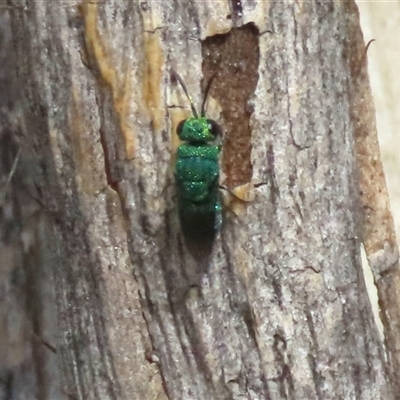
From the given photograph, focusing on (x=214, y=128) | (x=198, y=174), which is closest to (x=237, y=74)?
(x=214, y=128)

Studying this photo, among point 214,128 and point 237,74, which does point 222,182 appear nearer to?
point 214,128

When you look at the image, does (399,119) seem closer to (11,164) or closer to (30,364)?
(11,164)

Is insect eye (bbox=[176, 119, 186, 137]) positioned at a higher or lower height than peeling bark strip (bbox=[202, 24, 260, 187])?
lower

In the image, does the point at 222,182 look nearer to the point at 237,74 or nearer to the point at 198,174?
the point at 198,174

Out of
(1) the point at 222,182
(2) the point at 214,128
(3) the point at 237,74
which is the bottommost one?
(1) the point at 222,182

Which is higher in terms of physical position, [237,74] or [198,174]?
[237,74]
